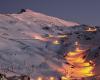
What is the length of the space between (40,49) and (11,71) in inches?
1574

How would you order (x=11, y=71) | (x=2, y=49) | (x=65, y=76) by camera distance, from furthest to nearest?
1. (x=2, y=49)
2. (x=65, y=76)
3. (x=11, y=71)

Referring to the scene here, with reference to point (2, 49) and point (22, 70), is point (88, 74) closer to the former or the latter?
point (22, 70)

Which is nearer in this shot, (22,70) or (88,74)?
(22,70)

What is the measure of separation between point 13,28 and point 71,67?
6612 cm

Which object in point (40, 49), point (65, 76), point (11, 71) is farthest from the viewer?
point (40, 49)

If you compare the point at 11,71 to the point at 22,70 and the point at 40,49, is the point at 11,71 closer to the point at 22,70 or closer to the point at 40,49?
the point at 22,70

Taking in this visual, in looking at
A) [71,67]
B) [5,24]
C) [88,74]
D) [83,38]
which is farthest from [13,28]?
[88,74]

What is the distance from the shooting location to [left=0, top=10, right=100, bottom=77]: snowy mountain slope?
11275cm

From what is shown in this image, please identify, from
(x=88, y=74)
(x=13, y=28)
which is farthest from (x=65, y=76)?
(x=13, y=28)

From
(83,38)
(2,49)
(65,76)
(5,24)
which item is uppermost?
(5,24)

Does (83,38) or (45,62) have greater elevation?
(83,38)

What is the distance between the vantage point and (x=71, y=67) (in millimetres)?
125375

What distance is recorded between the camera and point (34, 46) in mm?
142875

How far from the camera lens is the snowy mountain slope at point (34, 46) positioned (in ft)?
370
